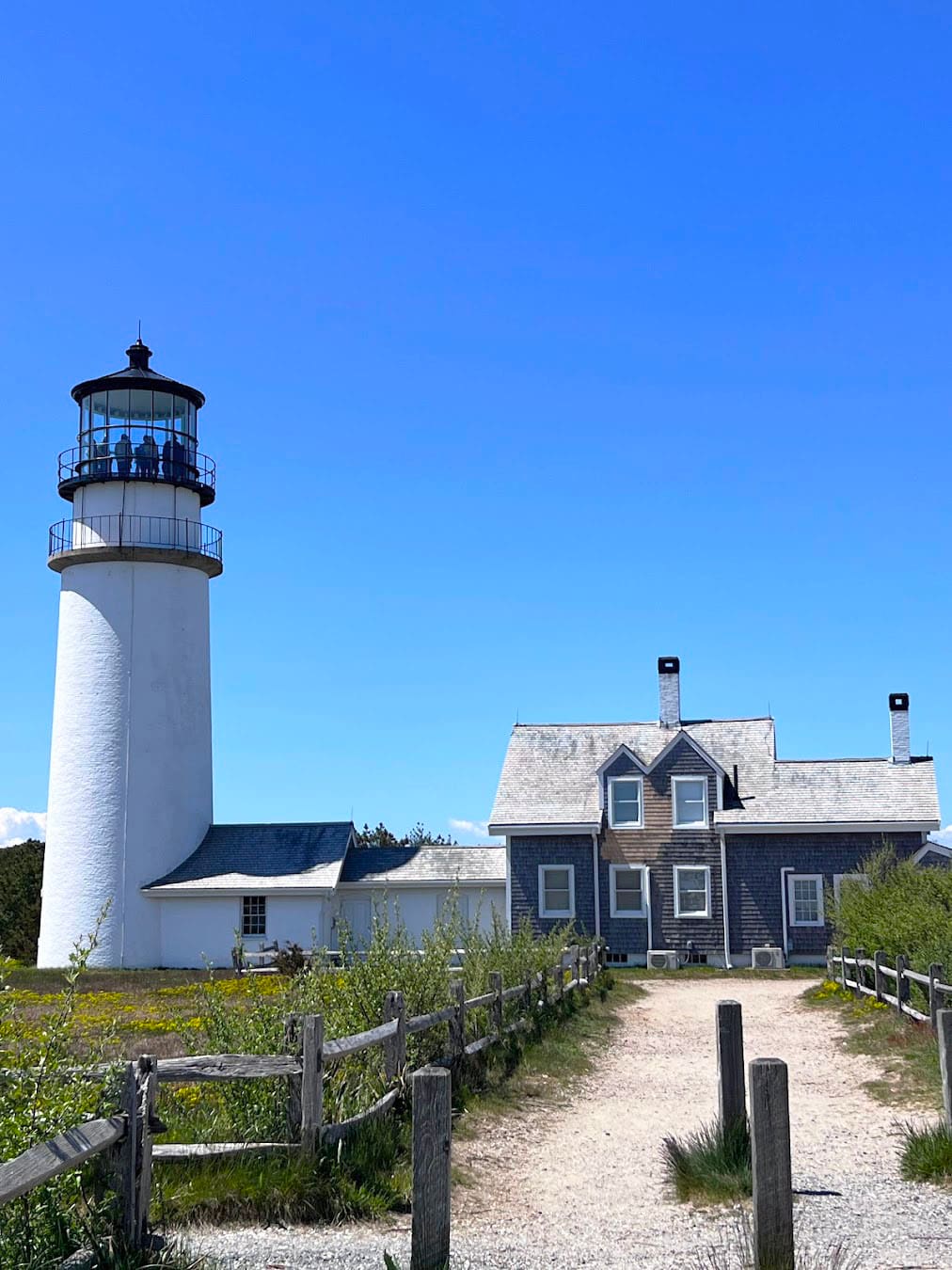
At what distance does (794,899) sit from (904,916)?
1262cm

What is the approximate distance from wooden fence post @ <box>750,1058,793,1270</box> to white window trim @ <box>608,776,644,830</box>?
2682cm

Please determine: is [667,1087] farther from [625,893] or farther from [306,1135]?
[625,893]

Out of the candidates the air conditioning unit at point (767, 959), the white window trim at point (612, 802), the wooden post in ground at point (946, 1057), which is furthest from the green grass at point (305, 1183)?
the white window trim at point (612, 802)

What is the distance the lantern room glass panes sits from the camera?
33.2 meters

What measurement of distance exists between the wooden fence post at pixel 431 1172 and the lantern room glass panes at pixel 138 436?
1137 inches

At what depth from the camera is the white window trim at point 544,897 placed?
107 feet

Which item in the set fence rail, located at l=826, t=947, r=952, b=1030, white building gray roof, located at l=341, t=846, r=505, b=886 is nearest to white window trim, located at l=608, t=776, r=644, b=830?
white building gray roof, located at l=341, t=846, r=505, b=886

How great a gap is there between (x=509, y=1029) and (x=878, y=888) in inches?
451

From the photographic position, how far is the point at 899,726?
3375 centimetres

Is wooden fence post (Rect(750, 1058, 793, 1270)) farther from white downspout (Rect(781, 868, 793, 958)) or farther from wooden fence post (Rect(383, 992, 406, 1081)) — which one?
white downspout (Rect(781, 868, 793, 958))

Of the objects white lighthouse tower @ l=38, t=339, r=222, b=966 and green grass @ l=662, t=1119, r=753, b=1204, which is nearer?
green grass @ l=662, t=1119, r=753, b=1204

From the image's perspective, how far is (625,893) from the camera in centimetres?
3256

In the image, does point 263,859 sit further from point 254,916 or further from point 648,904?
point 648,904

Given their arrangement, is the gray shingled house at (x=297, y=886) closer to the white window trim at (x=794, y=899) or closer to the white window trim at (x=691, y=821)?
the white window trim at (x=691, y=821)
